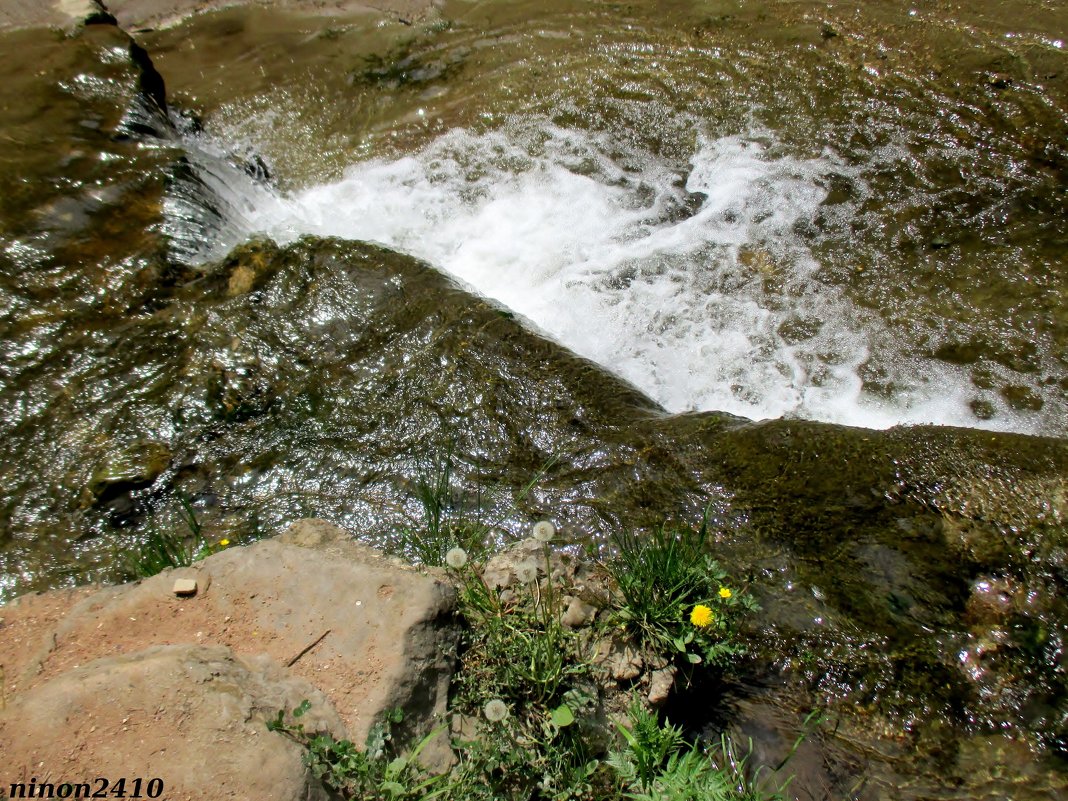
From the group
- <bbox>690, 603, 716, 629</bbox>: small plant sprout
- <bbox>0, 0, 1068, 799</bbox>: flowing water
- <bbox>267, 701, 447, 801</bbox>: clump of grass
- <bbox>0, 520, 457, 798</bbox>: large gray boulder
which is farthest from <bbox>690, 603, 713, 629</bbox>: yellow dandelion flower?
<bbox>267, 701, 447, 801</bbox>: clump of grass

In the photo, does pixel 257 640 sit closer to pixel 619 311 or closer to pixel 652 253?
pixel 619 311

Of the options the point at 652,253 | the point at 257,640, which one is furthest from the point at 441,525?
the point at 652,253

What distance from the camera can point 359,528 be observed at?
320cm

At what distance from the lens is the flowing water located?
2748mm

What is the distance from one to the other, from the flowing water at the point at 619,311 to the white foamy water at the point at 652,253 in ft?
0.09

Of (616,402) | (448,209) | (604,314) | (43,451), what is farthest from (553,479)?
(448,209)

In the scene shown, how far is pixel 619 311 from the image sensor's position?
484cm

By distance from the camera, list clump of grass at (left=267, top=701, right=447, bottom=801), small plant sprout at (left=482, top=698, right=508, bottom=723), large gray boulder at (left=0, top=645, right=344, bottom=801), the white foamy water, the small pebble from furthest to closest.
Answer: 1. the white foamy water
2. the small pebble
3. small plant sprout at (left=482, top=698, right=508, bottom=723)
4. clump of grass at (left=267, top=701, right=447, bottom=801)
5. large gray boulder at (left=0, top=645, right=344, bottom=801)

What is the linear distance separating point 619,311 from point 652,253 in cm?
64

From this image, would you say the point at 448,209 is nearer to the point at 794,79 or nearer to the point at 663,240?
the point at 663,240

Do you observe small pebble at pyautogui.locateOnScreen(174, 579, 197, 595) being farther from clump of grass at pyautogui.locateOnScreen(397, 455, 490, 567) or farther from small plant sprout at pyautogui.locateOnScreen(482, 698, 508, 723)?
small plant sprout at pyautogui.locateOnScreen(482, 698, 508, 723)

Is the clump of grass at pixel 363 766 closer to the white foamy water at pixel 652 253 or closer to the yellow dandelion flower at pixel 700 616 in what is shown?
the yellow dandelion flower at pixel 700 616

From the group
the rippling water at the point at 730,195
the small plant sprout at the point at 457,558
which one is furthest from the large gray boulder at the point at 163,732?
the rippling water at the point at 730,195

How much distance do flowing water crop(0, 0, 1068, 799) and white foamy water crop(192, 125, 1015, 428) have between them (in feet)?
0.09
